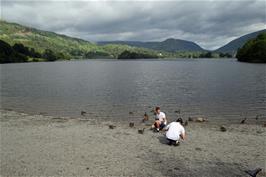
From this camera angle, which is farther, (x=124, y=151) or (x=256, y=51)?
(x=256, y=51)

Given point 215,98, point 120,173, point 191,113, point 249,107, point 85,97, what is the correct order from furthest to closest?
point 85,97 → point 215,98 → point 249,107 → point 191,113 → point 120,173

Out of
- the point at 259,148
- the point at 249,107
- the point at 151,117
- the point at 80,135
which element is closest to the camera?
the point at 259,148

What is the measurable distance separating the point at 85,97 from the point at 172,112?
19640 mm

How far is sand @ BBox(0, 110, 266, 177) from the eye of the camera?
15.8 meters

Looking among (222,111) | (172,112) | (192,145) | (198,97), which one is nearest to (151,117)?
(172,112)

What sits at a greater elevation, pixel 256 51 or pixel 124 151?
pixel 256 51

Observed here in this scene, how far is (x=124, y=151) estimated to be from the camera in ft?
62.9

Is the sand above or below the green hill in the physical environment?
below

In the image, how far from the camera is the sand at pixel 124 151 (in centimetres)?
1579

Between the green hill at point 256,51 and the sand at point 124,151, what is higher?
the green hill at point 256,51

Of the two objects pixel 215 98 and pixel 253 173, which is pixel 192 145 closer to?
pixel 253 173

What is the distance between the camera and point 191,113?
3666 centimetres

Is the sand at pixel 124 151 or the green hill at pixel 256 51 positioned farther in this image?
the green hill at pixel 256 51

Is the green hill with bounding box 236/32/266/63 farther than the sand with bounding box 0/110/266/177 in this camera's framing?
Yes
